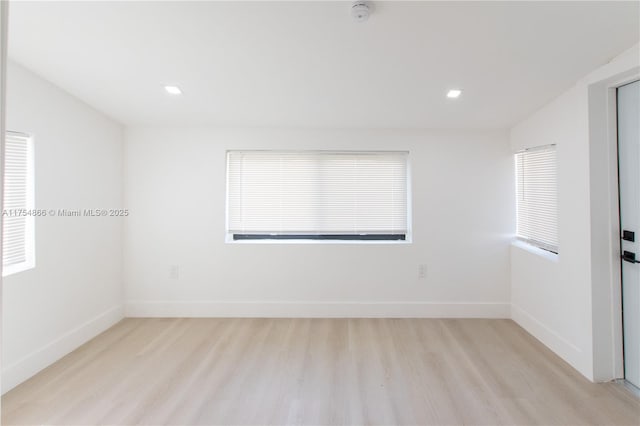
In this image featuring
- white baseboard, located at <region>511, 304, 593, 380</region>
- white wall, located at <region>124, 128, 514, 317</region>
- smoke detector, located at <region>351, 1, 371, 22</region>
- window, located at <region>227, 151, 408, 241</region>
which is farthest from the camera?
window, located at <region>227, 151, 408, 241</region>

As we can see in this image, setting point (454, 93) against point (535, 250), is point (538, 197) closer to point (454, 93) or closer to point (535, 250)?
point (535, 250)

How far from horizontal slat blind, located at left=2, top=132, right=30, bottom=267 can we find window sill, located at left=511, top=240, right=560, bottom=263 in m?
4.51

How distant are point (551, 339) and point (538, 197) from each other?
4.42 ft

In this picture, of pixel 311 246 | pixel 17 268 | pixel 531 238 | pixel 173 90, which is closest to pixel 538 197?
pixel 531 238

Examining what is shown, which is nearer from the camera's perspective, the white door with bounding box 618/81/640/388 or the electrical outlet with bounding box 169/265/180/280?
the white door with bounding box 618/81/640/388

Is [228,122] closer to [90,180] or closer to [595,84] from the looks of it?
[90,180]

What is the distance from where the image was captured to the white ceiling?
1706 mm

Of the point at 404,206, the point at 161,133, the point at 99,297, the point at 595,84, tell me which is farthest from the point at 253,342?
the point at 595,84

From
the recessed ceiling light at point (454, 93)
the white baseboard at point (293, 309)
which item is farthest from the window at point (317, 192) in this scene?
the recessed ceiling light at point (454, 93)

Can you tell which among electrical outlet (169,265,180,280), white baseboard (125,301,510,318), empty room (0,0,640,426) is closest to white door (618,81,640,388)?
empty room (0,0,640,426)

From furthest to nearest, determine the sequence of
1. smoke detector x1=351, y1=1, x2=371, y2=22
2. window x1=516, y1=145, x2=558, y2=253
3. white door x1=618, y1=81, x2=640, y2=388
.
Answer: window x1=516, y1=145, x2=558, y2=253 → white door x1=618, y1=81, x2=640, y2=388 → smoke detector x1=351, y1=1, x2=371, y2=22

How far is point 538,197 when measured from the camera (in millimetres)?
3006

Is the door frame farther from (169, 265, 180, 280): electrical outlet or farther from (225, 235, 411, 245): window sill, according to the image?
(169, 265, 180, 280): electrical outlet

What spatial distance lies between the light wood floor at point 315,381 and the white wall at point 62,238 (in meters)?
0.23
